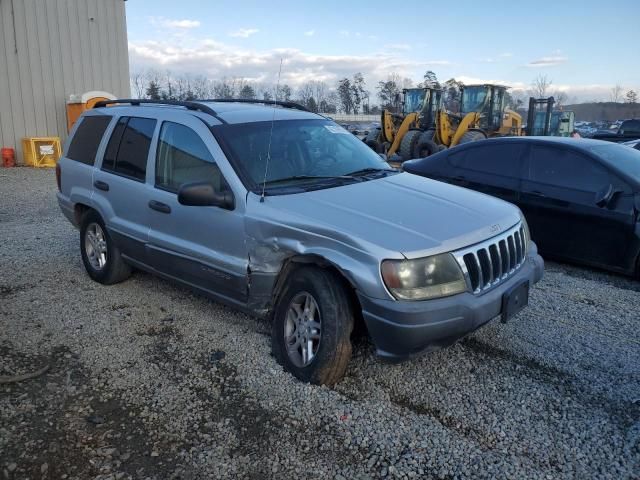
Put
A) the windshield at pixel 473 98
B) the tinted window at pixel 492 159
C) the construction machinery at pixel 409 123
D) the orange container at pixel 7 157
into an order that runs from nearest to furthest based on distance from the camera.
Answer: the tinted window at pixel 492 159, the orange container at pixel 7 157, the construction machinery at pixel 409 123, the windshield at pixel 473 98

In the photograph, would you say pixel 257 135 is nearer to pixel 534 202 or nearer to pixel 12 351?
pixel 12 351

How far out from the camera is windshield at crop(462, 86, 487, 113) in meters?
19.5

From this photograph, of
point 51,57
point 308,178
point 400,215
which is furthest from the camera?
point 51,57

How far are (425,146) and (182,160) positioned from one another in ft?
50.1

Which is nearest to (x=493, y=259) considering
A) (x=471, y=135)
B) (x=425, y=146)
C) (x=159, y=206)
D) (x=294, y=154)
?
(x=294, y=154)

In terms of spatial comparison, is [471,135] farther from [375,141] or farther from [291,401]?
[291,401]

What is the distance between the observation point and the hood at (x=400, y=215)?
3127mm

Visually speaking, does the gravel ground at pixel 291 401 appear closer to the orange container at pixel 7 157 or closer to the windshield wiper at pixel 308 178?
the windshield wiper at pixel 308 178

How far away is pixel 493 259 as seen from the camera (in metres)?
3.42

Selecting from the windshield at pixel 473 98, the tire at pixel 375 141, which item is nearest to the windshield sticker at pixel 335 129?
the tire at pixel 375 141

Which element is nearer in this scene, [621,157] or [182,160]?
[182,160]

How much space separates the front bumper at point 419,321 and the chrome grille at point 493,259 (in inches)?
4.9

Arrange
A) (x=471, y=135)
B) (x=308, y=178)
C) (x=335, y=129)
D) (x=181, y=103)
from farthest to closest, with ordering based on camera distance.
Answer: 1. (x=471, y=135)
2. (x=335, y=129)
3. (x=181, y=103)
4. (x=308, y=178)

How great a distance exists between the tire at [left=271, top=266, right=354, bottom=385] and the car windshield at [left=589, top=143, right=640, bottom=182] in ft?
13.3
